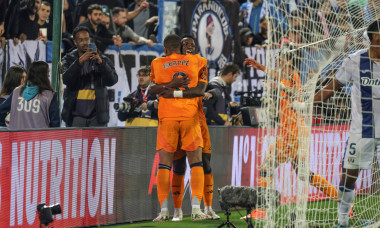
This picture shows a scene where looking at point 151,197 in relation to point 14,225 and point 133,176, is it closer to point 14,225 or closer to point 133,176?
point 133,176

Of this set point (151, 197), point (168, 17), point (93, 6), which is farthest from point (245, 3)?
point (151, 197)

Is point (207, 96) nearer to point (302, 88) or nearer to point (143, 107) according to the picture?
point (302, 88)

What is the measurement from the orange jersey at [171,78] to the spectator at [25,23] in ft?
10.6

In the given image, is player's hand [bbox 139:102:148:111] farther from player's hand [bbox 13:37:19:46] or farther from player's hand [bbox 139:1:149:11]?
player's hand [bbox 139:1:149:11]

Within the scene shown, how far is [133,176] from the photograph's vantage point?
8.91m

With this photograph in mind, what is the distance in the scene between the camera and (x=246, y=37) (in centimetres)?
1515

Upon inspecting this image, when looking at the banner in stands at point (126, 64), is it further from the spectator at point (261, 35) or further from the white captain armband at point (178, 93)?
the white captain armband at point (178, 93)

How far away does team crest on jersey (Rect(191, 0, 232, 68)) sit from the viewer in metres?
13.7

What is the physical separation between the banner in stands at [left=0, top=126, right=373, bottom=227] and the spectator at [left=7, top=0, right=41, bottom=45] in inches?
112

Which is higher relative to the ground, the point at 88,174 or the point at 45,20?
the point at 45,20

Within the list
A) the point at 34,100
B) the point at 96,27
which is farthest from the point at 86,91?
the point at 96,27

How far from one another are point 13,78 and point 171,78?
7.67ft

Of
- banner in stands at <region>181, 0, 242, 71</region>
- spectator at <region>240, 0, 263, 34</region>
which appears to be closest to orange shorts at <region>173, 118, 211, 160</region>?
banner in stands at <region>181, 0, 242, 71</region>

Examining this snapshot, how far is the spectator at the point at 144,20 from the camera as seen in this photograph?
12836 mm
